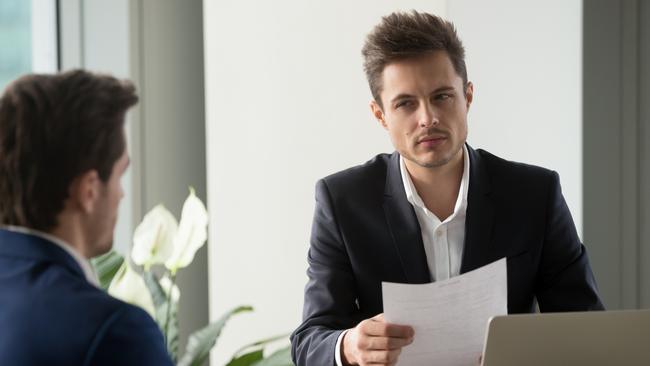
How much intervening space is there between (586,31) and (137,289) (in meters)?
1.71

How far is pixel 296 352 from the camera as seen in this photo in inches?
85.3

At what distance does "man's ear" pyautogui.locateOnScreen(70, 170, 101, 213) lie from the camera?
1.21 m

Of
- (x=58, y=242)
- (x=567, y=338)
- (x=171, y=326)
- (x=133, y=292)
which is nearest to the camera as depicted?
(x=58, y=242)

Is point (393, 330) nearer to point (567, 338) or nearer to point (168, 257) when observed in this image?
point (567, 338)

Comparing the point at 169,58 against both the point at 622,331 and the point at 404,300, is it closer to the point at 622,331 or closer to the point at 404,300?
the point at 404,300

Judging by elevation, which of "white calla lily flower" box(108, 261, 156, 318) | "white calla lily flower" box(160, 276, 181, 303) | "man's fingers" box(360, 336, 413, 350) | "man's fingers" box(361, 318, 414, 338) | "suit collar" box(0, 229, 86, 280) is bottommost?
"man's fingers" box(360, 336, 413, 350)

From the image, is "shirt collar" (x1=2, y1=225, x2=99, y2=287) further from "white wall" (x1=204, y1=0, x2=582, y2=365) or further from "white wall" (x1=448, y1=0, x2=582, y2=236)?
"white wall" (x1=448, y1=0, x2=582, y2=236)

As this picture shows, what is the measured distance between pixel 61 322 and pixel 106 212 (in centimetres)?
20

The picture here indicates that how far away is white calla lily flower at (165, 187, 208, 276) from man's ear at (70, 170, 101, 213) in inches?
26.2

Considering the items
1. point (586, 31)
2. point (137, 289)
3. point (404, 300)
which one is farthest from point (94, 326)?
point (586, 31)

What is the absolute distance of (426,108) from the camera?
215 cm

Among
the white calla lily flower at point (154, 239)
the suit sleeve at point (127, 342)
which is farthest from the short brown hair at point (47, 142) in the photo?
the white calla lily flower at point (154, 239)

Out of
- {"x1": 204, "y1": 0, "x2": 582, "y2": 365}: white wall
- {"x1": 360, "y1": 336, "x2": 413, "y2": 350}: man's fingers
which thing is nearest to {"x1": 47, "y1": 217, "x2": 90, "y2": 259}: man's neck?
{"x1": 360, "y1": 336, "x2": 413, "y2": 350}: man's fingers

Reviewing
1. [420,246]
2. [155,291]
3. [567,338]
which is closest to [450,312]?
[567,338]
